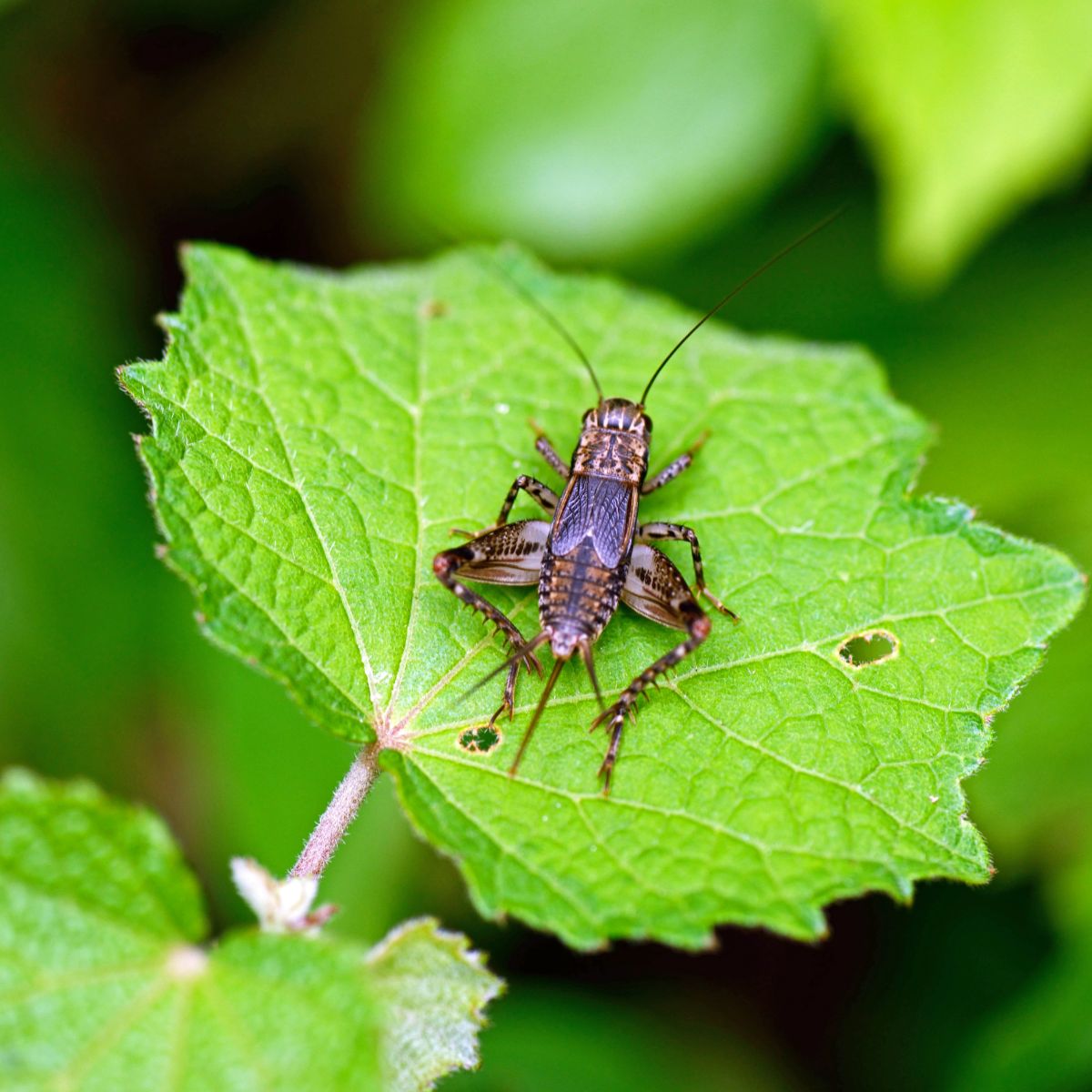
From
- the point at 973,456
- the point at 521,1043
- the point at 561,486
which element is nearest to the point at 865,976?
the point at 521,1043

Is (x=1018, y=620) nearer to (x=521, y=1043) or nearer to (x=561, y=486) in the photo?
(x=561, y=486)

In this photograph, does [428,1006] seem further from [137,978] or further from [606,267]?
[606,267]

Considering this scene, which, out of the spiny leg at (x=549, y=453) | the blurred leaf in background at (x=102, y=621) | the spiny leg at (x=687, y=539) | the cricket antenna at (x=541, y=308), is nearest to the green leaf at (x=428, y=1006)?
the spiny leg at (x=687, y=539)

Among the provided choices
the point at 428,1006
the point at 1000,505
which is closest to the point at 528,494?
the point at 428,1006

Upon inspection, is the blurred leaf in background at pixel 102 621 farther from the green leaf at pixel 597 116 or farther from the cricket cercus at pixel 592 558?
the green leaf at pixel 597 116

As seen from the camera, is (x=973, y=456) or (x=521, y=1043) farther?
(x=973, y=456)

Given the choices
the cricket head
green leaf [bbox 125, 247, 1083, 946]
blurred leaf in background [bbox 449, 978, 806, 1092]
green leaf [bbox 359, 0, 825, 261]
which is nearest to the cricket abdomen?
green leaf [bbox 125, 247, 1083, 946]
